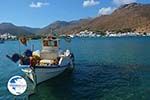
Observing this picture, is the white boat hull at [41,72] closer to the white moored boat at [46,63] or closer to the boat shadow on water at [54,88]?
the white moored boat at [46,63]

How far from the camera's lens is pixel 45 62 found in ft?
125

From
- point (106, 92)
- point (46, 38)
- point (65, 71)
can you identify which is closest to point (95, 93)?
point (106, 92)

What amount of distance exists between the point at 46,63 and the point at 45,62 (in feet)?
1.09

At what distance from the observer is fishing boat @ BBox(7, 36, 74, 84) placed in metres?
34.2

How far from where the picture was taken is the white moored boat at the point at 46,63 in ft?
112

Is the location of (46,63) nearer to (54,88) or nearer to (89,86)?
(54,88)

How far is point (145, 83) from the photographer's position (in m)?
36.5
